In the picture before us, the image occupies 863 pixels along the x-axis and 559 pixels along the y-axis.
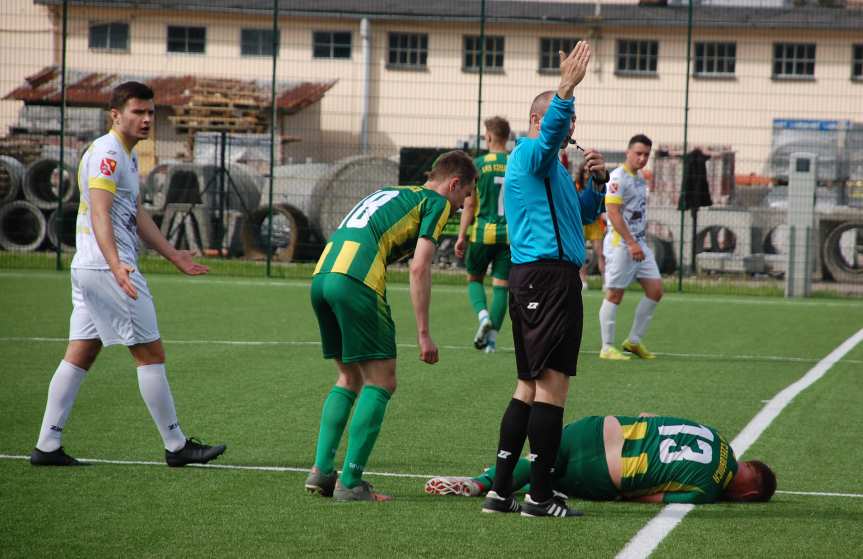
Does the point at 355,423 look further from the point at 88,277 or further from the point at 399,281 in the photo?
the point at 399,281

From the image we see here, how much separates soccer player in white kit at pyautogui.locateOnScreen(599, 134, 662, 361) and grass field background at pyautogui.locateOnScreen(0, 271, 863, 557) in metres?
0.34

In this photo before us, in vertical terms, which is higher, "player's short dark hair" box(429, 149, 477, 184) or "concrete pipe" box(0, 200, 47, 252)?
"player's short dark hair" box(429, 149, 477, 184)

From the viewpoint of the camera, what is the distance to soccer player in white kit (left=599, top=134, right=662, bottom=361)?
1195 centimetres

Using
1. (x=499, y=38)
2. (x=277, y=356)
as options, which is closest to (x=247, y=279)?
(x=277, y=356)

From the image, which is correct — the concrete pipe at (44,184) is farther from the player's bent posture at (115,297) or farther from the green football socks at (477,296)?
the player's bent posture at (115,297)

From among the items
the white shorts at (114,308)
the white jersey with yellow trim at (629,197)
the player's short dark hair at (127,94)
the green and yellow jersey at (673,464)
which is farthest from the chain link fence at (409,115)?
the green and yellow jersey at (673,464)

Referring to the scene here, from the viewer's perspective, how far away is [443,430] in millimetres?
8109

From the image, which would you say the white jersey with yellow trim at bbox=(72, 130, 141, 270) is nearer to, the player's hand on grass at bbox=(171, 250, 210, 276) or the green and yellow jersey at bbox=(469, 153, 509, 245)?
the player's hand on grass at bbox=(171, 250, 210, 276)

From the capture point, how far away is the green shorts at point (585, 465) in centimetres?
621

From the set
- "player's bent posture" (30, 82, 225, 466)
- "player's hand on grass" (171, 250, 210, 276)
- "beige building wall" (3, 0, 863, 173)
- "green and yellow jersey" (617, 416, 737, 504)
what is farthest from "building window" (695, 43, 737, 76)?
"green and yellow jersey" (617, 416, 737, 504)

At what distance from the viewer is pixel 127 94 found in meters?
6.78

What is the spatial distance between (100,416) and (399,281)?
500 inches

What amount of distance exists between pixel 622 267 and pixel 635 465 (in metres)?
6.24

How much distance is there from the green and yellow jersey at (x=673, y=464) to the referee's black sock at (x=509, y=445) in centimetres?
56
